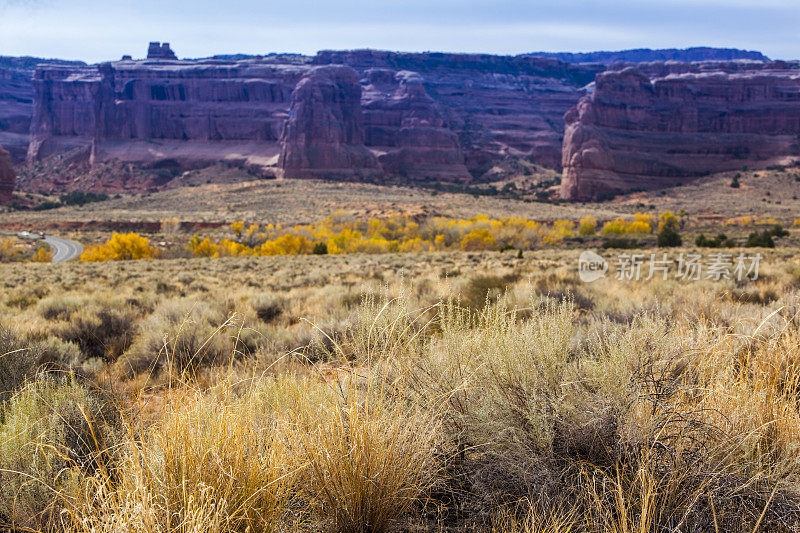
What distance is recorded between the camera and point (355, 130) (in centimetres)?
→ 11238

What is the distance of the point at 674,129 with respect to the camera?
97500mm

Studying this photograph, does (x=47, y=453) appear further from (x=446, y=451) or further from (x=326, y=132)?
(x=326, y=132)

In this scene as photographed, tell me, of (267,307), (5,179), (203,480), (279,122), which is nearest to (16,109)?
(279,122)

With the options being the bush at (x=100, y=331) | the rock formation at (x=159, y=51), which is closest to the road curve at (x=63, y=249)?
the bush at (x=100, y=331)

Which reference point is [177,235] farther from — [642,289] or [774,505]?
[774,505]

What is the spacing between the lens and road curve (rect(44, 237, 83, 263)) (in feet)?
119

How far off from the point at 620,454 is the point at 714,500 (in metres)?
0.40

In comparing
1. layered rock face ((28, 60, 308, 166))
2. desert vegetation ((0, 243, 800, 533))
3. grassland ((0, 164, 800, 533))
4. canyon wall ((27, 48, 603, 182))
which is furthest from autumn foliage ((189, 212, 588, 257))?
layered rock face ((28, 60, 308, 166))

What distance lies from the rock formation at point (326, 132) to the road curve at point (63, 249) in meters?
54.5

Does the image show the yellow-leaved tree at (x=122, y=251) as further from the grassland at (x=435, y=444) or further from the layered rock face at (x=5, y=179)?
the layered rock face at (x=5, y=179)

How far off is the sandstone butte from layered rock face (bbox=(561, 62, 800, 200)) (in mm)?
270

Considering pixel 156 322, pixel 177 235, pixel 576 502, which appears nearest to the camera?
pixel 576 502

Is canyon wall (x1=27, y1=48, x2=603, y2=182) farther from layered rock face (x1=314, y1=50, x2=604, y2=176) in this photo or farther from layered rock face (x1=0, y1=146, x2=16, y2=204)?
layered rock face (x1=0, y1=146, x2=16, y2=204)

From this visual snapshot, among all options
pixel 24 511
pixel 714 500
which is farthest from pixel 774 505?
pixel 24 511
